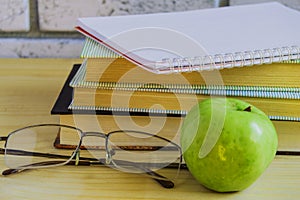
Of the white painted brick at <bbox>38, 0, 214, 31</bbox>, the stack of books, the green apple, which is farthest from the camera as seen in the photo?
the white painted brick at <bbox>38, 0, 214, 31</bbox>

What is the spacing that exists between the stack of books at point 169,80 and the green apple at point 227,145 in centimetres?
8

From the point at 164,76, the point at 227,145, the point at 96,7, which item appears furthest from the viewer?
the point at 96,7

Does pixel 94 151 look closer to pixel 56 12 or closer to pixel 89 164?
pixel 89 164

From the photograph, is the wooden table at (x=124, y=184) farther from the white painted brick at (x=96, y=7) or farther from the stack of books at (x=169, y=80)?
the white painted brick at (x=96, y=7)

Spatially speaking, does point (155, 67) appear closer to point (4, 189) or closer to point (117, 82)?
point (117, 82)

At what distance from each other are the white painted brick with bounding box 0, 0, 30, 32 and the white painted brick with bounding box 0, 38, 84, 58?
25 millimetres

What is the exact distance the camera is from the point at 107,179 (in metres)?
0.55

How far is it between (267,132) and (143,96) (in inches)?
6.1

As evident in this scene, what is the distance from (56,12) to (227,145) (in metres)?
0.52

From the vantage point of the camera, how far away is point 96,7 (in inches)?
36.3

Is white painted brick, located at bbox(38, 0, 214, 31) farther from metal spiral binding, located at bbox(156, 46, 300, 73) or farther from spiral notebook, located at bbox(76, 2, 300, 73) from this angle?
metal spiral binding, located at bbox(156, 46, 300, 73)

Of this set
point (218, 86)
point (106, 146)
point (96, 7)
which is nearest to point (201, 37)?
point (218, 86)

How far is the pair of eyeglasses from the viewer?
1.87 ft

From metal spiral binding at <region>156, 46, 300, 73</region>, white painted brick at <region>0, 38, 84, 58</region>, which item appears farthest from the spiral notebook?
white painted brick at <region>0, 38, 84, 58</region>
